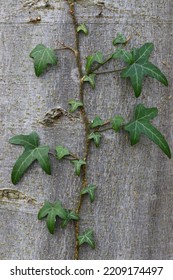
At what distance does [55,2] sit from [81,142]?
1.11 feet

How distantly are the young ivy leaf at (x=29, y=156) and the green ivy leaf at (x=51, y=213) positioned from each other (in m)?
0.08

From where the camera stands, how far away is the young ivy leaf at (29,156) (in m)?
1.02

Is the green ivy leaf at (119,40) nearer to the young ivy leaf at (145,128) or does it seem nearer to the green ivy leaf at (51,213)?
the young ivy leaf at (145,128)

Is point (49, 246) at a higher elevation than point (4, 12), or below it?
below

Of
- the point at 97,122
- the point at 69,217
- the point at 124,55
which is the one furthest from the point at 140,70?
the point at 69,217

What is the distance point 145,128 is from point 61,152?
0.20 m

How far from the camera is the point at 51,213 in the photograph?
1025mm

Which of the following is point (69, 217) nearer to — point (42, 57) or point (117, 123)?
point (117, 123)

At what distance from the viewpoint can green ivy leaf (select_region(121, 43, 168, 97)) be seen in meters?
1.02

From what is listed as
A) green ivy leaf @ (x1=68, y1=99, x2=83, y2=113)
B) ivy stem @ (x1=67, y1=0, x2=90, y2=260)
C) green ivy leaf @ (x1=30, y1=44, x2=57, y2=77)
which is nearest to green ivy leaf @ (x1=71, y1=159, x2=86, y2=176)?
ivy stem @ (x1=67, y1=0, x2=90, y2=260)

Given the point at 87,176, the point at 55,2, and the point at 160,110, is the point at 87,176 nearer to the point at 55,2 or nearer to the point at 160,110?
the point at 160,110

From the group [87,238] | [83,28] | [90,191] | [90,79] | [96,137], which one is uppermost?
[83,28]
